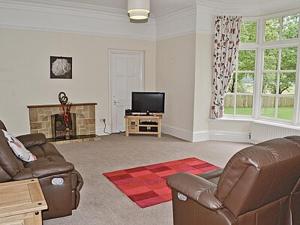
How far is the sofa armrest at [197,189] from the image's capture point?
6.24 ft

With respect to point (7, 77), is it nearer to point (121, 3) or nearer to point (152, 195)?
point (121, 3)

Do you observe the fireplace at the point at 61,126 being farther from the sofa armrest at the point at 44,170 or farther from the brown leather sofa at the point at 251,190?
the brown leather sofa at the point at 251,190

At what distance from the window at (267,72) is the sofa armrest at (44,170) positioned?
4398 mm

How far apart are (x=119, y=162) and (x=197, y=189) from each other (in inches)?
109

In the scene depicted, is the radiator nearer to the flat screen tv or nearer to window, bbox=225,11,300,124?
window, bbox=225,11,300,124

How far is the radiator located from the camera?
5035 millimetres

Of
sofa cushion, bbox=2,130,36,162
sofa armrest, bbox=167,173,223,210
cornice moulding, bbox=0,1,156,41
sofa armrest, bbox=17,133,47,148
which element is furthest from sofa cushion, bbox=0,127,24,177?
cornice moulding, bbox=0,1,156,41

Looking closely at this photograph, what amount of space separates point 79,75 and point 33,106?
1.22m

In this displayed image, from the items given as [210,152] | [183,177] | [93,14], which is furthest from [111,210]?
[93,14]

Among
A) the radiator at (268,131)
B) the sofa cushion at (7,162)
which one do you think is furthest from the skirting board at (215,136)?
the sofa cushion at (7,162)

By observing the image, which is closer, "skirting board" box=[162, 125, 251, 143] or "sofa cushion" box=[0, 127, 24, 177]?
"sofa cushion" box=[0, 127, 24, 177]

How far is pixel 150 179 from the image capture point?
3.92m

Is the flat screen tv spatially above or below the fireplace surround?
above

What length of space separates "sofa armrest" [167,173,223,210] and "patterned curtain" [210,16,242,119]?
4.01m
